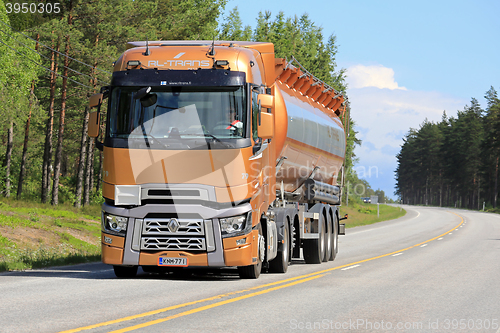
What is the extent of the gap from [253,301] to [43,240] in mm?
13118

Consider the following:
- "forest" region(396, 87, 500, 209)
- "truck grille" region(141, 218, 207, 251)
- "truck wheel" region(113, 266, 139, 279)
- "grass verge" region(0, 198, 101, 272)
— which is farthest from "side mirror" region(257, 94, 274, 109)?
"forest" region(396, 87, 500, 209)

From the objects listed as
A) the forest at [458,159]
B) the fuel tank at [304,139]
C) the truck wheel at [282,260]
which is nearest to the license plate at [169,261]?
the truck wheel at [282,260]

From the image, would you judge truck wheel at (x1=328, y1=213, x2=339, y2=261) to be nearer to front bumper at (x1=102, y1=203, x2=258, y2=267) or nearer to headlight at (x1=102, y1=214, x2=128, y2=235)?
front bumper at (x1=102, y1=203, x2=258, y2=267)

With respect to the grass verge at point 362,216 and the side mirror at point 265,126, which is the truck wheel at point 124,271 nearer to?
the side mirror at point 265,126

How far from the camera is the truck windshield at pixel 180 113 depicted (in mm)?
11344

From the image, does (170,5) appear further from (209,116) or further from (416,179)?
(416,179)

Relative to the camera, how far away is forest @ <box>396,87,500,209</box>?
101m

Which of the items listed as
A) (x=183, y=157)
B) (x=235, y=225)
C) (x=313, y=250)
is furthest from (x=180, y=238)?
(x=313, y=250)

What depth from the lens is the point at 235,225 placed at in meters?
11.4

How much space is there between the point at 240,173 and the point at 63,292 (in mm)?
3533

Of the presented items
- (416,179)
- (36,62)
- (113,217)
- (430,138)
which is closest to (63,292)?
(113,217)

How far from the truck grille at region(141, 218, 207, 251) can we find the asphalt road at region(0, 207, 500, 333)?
69 cm

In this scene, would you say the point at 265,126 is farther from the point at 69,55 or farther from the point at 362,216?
the point at 362,216

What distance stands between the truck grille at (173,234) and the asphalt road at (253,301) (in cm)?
69
